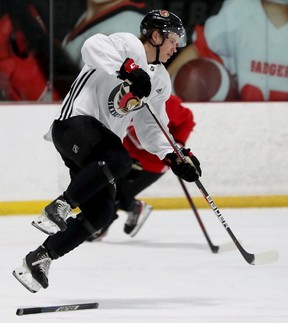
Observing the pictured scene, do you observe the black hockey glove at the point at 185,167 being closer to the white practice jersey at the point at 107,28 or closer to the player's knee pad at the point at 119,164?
the player's knee pad at the point at 119,164

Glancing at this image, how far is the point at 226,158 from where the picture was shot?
21.3 ft

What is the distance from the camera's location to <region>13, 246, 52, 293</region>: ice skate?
3387mm

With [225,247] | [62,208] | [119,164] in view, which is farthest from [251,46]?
[62,208]

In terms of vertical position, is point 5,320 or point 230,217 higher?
point 5,320

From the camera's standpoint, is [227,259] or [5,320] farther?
[227,259]

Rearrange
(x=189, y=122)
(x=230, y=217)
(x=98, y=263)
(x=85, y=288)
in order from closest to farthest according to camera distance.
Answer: (x=85, y=288) → (x=98, y=263) → (x=189, y=122) → (x=230, y=217)

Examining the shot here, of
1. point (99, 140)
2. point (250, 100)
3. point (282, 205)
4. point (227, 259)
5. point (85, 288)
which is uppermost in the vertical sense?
point (99, 140)

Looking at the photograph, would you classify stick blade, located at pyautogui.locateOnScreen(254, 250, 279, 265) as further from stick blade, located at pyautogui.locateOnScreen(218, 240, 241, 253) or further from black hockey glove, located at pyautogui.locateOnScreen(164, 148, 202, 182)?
stick blade, located at pyautogui.locateOnScreen(218, 240, 241, 253)

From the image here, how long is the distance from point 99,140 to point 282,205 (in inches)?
128

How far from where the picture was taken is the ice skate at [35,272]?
3.39 m

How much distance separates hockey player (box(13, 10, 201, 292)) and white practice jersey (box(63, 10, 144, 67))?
2866 mm

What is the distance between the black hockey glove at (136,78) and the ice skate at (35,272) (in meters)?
0.56

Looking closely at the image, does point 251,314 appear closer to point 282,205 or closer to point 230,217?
point 230,217

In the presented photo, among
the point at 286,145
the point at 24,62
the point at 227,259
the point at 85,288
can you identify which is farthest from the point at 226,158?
the point at 85,288
